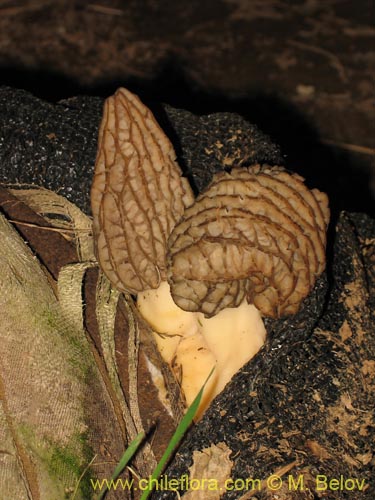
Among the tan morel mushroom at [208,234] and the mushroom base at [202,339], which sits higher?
the tan morel mushroom at [208,234]

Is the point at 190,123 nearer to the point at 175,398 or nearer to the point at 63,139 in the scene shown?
the point at 63,139

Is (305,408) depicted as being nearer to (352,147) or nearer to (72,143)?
(72,143)

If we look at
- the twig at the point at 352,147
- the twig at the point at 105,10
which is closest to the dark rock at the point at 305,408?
the twig at the point at 352,147

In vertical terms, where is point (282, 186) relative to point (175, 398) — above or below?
above

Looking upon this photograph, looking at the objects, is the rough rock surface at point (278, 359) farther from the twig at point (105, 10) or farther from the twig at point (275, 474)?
the twig at point (105, 10)

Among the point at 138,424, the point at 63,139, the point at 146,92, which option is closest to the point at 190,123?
the point at 63,139

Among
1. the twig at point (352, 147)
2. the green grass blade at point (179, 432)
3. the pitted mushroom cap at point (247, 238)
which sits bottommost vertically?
the twig at point (352, 147)

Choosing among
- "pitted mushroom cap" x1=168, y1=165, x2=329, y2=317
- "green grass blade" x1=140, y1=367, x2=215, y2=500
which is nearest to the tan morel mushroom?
"pitted mushroom cap" x1=168, y1=165, x2=329, y2=317

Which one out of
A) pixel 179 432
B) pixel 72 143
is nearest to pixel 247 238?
pixel 179 432
